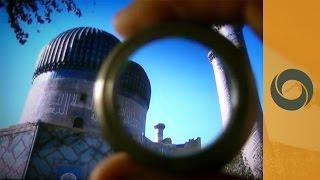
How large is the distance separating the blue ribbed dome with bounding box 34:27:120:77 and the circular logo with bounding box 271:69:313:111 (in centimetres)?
1486

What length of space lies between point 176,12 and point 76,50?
17810mm

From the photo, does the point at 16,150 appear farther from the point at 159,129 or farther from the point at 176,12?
the point at 176,12

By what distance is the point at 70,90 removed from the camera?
19594 mm

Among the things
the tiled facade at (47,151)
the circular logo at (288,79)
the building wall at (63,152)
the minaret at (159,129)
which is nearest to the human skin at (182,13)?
the circular logo at (288,79)

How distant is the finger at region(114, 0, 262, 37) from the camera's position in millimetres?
2203

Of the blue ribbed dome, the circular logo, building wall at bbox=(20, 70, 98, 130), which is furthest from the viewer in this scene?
the blue ribbed dome

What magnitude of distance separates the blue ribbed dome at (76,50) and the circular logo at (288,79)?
14862 millimetres

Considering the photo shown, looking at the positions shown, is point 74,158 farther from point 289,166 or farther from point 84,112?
point 289,166

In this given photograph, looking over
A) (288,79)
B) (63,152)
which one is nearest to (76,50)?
(63,152)

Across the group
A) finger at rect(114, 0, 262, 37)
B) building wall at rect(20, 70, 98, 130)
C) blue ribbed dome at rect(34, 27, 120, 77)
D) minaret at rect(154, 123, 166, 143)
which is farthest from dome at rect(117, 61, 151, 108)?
finger at rect(114, 0, 262, 37)

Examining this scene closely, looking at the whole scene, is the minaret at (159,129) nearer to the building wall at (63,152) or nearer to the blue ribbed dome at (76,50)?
the blue ribbed dome at (76,50)

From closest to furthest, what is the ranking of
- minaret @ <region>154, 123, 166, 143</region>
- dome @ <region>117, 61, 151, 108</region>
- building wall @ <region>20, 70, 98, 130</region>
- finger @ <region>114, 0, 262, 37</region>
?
finger @ <region>114, 0, 262, 37</region> < building wall @ <region>20, 70, 98, 130</region> < dome @ <region>117, 61, 151, 108</region> < minaret @ <region>154, 123, 166, 143</region>

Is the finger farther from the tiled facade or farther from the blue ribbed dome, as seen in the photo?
the blue ribbed dome

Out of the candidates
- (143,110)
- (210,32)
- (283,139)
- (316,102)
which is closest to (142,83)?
(143,110)
